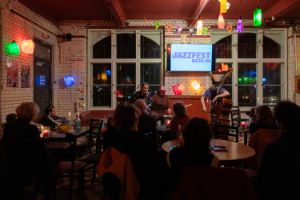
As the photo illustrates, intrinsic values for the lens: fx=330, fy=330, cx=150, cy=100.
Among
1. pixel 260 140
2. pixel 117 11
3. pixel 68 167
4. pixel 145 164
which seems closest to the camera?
pixel 145 164

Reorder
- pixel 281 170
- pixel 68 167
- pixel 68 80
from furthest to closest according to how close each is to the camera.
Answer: pixel 68 80 → pixel 68 167 → pixel 281 170

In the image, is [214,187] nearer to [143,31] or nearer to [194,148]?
[194,148]

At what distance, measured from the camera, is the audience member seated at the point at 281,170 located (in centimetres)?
219

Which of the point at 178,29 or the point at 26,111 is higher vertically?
the point at 178,29

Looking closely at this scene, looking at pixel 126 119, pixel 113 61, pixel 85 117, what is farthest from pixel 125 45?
pixel 126 119

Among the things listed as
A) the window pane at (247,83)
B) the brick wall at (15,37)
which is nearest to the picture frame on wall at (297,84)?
the window pane at (247,83)

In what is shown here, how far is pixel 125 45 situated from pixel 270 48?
430 cm

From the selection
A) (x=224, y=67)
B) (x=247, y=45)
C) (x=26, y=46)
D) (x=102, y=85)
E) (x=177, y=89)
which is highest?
(x=247, y=45)

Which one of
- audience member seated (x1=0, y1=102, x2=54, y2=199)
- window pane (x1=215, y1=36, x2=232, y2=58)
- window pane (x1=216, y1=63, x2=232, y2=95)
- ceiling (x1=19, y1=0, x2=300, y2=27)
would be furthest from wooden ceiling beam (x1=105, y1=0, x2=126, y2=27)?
audience member seated (x1=0, y1=102, x2=54, y2=199)

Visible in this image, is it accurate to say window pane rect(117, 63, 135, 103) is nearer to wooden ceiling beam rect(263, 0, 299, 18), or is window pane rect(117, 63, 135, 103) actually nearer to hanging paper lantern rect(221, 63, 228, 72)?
hanging paper lantern rect(221, 63, 228, 72)

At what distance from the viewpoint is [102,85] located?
9.77 meters

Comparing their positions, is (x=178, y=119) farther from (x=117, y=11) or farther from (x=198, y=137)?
(x=117, y=11)

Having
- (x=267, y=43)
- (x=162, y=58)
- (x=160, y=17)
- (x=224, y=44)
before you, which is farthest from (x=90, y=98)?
(x=267, y=43)

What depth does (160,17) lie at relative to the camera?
9.12 metres
